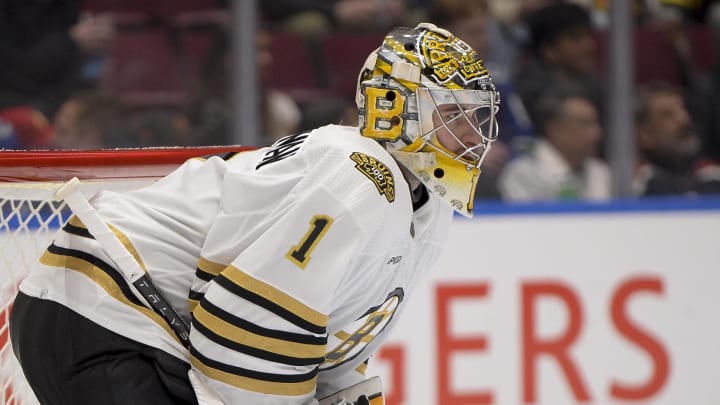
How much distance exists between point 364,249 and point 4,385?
810 millimetres

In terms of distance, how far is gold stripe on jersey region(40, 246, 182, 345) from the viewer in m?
1.78

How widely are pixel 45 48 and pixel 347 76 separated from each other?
35.6 inches

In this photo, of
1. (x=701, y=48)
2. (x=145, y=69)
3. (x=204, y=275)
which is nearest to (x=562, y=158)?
(x=701, y=48)

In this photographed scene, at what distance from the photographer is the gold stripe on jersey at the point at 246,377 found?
1.70 metres

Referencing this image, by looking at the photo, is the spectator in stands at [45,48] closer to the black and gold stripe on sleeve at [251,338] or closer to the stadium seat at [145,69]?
the stadium seat at [145,69]

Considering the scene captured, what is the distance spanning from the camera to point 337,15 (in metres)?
3.70

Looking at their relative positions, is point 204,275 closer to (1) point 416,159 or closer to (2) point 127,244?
(2) point 127,244

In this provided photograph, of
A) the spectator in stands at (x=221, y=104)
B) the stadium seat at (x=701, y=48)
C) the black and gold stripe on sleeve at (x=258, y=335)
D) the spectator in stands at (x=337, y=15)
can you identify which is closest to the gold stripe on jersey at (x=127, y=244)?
the black and gold stripe on sleeve at (x=258, y=335)

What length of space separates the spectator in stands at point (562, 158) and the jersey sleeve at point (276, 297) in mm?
1978

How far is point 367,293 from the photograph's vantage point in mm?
1787

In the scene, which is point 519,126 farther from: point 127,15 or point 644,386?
point 127,15

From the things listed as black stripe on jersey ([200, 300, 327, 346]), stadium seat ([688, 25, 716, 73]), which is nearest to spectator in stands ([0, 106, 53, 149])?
black stripe on jersey ([200, 300, 327, 346])

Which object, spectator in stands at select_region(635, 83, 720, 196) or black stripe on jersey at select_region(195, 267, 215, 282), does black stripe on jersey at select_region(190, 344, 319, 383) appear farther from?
spectator in stands at select_region(635, 83, 720, 196)

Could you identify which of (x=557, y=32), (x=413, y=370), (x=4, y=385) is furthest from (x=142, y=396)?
(x=557, y=32)
